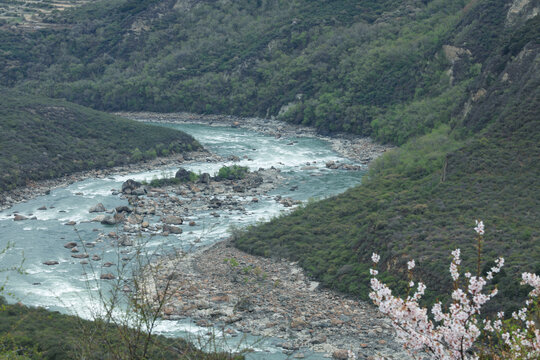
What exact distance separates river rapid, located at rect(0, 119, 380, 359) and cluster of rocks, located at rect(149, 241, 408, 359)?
0.93m

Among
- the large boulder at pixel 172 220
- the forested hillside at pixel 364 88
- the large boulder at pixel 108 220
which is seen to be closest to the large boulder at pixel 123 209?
the large boulder at pixel 108 220

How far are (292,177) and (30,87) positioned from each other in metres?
58.2

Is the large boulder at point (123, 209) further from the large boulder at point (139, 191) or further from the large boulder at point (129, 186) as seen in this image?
the large boulder at point (129, 186)

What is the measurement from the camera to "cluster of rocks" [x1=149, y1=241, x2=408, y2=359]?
2306cm

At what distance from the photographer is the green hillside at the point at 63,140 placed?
54547mm

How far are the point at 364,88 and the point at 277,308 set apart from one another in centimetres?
5574

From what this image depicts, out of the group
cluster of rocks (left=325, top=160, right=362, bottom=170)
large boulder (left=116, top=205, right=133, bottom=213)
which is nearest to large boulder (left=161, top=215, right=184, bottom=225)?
large boulder (left=116, top=205, right=133, bottom=213)

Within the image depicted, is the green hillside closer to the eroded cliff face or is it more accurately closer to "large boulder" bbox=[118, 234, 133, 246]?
"large boulder" bbox=[118, 234, 133, 246]

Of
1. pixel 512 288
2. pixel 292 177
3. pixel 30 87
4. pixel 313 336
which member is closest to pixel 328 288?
pixel 313 336

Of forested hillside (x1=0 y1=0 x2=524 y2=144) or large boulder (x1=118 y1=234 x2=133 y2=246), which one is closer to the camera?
large boulder (x1=118 y1=234 x2=133 y2=246)

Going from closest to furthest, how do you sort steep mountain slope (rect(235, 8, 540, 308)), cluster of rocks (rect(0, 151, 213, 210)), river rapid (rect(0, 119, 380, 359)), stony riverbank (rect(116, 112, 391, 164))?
steep mountain slope (rect(235, 8, 540, 308)) → river rapid (rect(0, 119, 380, 359)) → cluster of rocks (rect(0, 151, 213, 210)) → stony riverbank (rect(116, 112, 391, 164))

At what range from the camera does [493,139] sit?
3628 centimetres

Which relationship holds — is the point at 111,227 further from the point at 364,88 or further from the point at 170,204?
the point at 364,88

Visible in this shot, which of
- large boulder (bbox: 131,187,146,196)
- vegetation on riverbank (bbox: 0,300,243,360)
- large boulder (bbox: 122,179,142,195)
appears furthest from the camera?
large boulder (bbox: 122,179,142,195)
